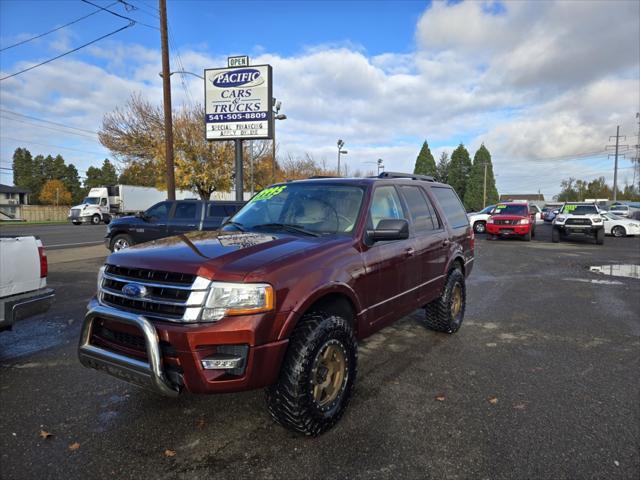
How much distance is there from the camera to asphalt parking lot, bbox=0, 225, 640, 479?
8.76 ft

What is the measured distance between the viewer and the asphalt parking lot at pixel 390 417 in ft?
8.76

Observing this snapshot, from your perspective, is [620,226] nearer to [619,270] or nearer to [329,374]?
[619,270]

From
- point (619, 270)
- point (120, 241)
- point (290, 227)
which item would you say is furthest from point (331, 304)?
point (619, 270)

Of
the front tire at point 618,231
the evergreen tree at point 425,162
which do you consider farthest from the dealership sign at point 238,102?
the evergreen tree at point 425,162

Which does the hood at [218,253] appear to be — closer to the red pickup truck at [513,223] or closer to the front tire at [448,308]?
the front tire at [448,308]

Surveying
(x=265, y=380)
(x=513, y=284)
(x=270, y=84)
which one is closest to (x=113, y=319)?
(x=265, y=380)

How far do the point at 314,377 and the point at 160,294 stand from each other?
1184 mm

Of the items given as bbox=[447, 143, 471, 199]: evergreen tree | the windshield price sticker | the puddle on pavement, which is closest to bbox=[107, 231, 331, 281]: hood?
the windshield price sticker

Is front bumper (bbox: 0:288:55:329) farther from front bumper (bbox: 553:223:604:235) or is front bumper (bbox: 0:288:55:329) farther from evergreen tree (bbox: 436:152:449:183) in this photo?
evergreen tree (bbox: 436:152:449:183)

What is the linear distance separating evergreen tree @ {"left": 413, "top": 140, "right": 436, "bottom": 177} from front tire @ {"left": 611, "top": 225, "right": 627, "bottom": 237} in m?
51.8

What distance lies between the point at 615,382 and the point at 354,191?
9.81ft

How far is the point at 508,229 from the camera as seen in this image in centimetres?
1942

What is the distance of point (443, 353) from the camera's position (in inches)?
186

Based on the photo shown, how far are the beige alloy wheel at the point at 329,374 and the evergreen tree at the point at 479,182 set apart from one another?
74.3 meters
